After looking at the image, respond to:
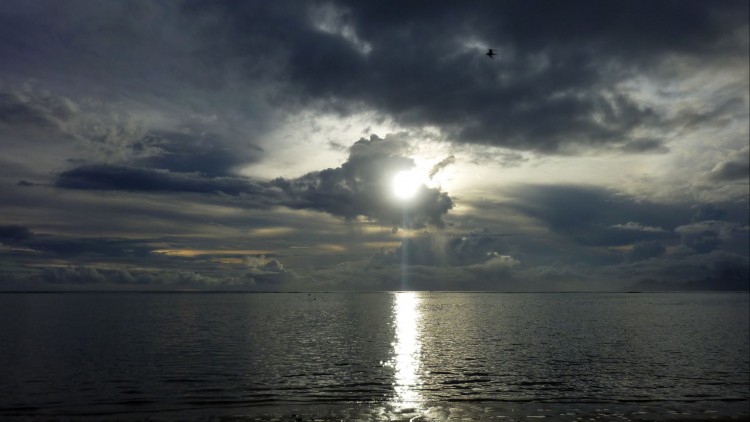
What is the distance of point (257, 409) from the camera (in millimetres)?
41344

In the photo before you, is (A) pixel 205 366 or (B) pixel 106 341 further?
(B) pixel 106 341

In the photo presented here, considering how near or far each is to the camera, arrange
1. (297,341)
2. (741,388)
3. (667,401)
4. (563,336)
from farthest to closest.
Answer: (563,336), (297,341), (741,388), (667,401)

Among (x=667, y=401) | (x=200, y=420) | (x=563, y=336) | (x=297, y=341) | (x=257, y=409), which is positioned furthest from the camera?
(x=563, y=336)

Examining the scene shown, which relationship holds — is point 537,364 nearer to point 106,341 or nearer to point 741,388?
point 741,388

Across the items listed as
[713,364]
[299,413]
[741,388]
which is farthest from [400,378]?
[713,364]

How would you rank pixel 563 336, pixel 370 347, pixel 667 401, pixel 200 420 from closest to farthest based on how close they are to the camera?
1. pixel 200 420
2. pixel 667 401
3. pixel 370 347
4. pixel 563 336

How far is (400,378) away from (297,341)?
3814cm

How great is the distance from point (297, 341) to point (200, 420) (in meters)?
52.2

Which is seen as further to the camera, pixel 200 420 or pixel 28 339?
pixel 28 339

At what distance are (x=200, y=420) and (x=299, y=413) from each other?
7.50 m

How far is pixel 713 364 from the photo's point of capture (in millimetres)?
65688

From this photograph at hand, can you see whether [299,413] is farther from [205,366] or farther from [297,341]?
[297,341]

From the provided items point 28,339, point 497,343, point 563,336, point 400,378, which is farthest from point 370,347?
point 28,339

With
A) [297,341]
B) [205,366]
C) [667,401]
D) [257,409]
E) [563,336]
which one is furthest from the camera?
[563,336]
